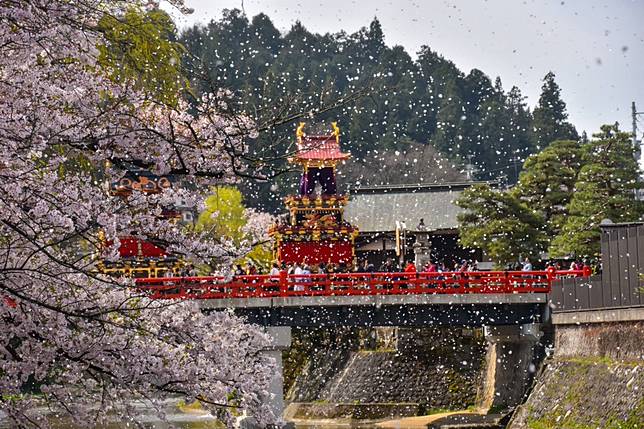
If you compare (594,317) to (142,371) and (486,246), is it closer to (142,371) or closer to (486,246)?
(486,246)

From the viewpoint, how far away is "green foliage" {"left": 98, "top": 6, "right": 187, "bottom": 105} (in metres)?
9.56

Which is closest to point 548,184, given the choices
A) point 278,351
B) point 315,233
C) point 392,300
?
point 315,233

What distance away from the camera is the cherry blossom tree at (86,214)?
27.5ft

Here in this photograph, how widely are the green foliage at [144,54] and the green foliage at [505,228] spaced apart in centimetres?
2817

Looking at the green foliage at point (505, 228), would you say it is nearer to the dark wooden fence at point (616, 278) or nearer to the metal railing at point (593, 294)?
the metal railing at point (593, 294)

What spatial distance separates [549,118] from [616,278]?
66545 millimetres

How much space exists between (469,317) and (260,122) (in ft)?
65.1

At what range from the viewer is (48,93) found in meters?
8.81

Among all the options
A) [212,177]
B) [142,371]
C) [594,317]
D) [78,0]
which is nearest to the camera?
[78,0]

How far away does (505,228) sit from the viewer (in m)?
37.0

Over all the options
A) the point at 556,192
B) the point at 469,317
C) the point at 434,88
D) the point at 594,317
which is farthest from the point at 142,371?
the point at 434,88

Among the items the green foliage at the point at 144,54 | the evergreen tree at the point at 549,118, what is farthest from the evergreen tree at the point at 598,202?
the evergreen tree at the point at 549,118

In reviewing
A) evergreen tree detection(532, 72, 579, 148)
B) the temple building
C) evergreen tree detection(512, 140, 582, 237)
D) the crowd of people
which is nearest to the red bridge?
the crowd of people

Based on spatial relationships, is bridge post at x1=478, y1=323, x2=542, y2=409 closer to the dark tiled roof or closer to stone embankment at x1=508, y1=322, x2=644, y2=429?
stone embankment at x1=508, y1=322, x2=644, y2=429
